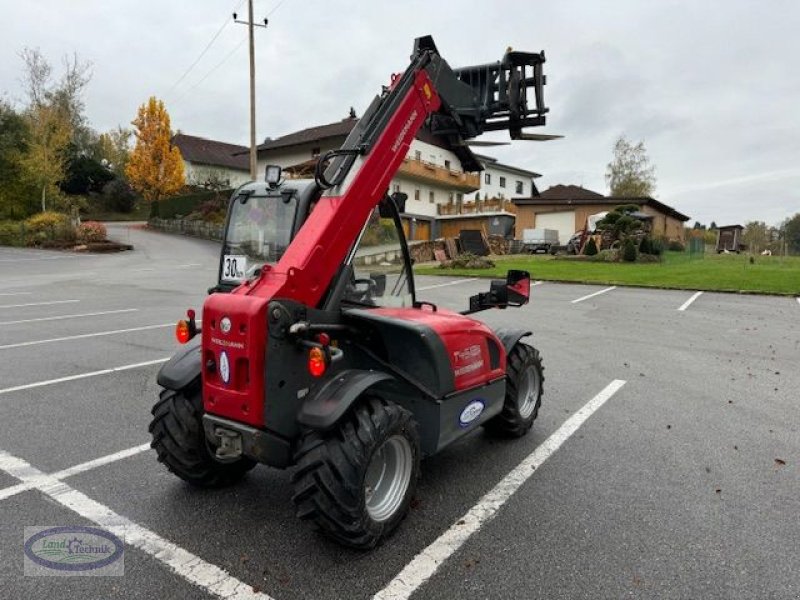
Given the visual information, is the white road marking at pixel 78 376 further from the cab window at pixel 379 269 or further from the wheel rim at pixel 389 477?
the wheel rim at pixel 389 477

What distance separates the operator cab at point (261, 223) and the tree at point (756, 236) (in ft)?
194

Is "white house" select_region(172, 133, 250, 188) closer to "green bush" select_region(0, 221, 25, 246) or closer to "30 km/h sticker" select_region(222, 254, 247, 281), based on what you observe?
"green bush" select_region(0, 221, 25, 246)

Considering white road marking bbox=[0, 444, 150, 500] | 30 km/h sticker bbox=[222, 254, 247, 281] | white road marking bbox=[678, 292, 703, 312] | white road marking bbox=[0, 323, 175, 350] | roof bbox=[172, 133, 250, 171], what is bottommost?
white road marking bbox=[0, 444, 150, 500]

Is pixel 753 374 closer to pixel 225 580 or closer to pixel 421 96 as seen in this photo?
pixel 421 96

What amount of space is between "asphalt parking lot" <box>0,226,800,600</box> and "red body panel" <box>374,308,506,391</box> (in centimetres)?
73

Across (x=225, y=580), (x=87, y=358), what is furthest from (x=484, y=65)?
(x=87, y=358)

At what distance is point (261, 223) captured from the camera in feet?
14.5

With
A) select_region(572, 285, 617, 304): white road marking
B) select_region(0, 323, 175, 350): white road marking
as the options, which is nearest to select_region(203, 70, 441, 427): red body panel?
select_region(0, 323, 175, 350): white road marking

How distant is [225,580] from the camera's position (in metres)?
2.69

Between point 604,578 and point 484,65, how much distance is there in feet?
12.0

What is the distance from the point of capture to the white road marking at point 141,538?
264 cm

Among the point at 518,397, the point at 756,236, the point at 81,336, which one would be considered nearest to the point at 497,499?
the point at 518,397

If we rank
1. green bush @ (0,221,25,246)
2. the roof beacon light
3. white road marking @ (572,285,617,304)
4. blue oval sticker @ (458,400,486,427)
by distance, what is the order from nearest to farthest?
blue oval sticker @ (458,400,486,427) < the roof beacon light < white road marking @ (572,285,617,304) < green bush @ (0,221,25,246)

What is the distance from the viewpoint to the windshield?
4.28 metres
